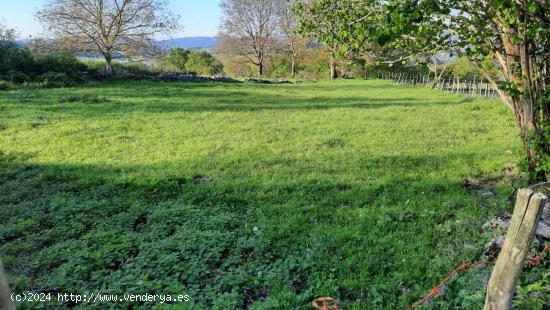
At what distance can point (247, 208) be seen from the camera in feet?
20.9

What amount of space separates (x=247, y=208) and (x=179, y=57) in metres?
58.3

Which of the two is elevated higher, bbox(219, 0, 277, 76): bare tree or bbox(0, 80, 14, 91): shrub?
bbox(219, 0, 277, 76): bare tree

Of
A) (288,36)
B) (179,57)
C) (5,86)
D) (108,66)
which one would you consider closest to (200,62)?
(179,57)

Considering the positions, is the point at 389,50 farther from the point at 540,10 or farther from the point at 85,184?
the point at 85,184

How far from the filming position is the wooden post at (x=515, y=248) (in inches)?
84.4

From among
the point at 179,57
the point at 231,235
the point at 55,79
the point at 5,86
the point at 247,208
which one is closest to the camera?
the point at 231,235

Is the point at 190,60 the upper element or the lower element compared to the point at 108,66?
upper

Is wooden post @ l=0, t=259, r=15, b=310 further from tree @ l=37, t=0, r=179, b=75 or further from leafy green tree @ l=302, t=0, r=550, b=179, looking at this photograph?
tree @ l=37, t=0, r=179, b=75

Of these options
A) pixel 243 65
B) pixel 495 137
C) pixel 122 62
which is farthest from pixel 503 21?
pixel 243 65

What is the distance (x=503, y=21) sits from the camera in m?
5.43

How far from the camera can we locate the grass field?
4.38 metres

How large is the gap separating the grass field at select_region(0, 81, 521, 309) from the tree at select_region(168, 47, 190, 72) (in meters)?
47.8

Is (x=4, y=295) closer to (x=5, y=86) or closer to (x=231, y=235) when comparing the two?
(x=231, y=235)

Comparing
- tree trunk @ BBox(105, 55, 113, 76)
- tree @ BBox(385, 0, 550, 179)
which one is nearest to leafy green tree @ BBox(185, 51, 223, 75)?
tree trunk @ BBox(105, 55, 113, 76)
